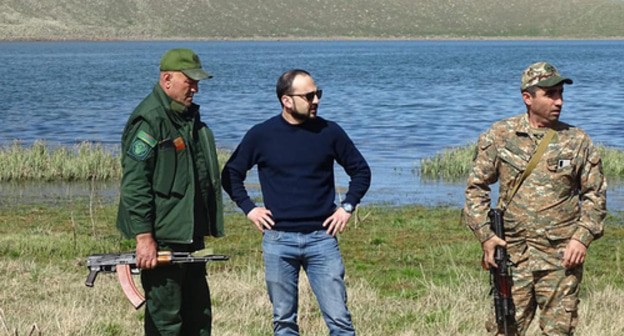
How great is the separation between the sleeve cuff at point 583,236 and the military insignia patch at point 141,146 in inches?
101

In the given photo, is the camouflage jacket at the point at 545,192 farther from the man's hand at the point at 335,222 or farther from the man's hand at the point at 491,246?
the man's hand at the point at 335,222

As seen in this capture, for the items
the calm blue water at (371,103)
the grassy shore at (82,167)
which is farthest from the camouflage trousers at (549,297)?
the grassy shore at (82,167)

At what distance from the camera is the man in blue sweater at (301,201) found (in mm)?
6652

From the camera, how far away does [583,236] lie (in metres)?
6.57

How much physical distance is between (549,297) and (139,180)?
101 inches

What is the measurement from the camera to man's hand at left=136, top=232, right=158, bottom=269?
648 cm

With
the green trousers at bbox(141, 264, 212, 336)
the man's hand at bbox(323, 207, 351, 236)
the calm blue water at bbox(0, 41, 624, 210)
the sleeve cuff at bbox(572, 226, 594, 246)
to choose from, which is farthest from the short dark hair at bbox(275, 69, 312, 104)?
the calm blue water at bbox(0, 41, 624, 210)

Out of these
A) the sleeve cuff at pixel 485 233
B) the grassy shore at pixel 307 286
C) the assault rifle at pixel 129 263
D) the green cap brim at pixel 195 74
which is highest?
the green cap brim at pixel 195 74

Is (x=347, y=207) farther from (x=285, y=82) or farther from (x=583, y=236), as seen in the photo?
(x=583, y=236)

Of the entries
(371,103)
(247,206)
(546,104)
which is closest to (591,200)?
(546,104)

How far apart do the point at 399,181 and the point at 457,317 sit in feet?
53.1

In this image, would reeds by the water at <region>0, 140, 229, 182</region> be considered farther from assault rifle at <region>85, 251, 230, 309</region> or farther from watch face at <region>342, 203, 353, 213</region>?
watch face at <region>342, 203, 353, 213</region>

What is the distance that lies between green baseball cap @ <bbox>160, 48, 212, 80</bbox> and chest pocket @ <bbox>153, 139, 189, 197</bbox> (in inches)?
16.8

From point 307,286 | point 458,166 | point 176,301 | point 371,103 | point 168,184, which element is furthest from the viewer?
point 371,103
